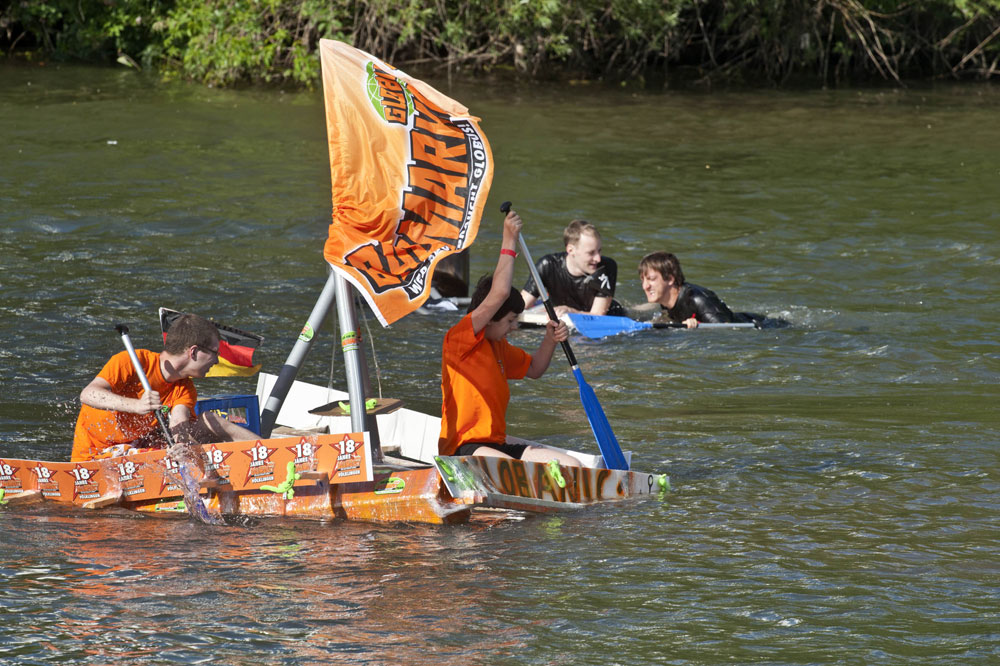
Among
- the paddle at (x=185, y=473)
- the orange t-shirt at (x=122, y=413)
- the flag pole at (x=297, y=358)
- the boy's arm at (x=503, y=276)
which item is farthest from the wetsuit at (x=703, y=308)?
the paddle at (x=185, y=473)

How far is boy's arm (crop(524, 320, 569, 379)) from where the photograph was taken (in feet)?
23.4

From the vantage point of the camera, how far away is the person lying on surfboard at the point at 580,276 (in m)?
11.3

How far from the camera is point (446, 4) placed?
77.8ft

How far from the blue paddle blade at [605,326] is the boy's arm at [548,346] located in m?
3.88

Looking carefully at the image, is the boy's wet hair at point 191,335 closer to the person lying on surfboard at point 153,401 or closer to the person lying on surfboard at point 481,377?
the person lying on surfboard at point 153,401

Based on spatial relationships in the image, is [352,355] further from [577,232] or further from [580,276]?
[580,276]

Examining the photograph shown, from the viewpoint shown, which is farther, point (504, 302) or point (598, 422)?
point (598, 422)

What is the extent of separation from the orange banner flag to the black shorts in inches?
39.9

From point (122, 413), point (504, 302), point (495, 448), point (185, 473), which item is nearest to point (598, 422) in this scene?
point (495, 448)

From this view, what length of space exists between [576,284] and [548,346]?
4.59m

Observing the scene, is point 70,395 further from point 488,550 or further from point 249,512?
point 488,550

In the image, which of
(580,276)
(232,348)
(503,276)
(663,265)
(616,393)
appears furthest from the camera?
(580,276)

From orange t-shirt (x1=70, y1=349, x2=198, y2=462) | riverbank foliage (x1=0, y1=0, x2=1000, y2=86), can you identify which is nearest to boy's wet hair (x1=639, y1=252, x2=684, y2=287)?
orange t-shirt (x1=70, y1=349, x2=198, y2=462)

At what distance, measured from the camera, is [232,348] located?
24.3ft
